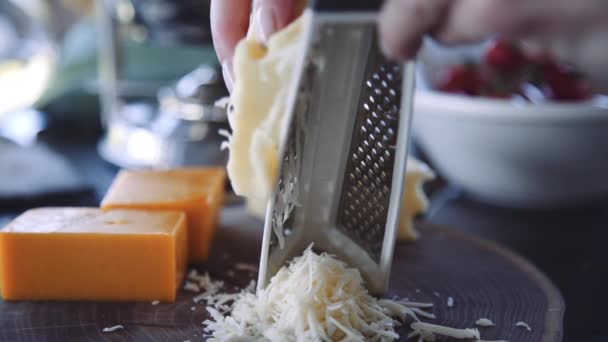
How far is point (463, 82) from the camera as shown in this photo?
1762 millimetres

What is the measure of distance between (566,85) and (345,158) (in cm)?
89

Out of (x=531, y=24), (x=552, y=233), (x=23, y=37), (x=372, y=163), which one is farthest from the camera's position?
(x=23, y=37)

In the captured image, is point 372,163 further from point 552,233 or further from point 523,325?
point 552,233

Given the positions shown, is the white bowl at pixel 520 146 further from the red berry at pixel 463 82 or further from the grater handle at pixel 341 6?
the grater handle at pixel 341 6

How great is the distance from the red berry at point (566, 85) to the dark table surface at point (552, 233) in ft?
1.01

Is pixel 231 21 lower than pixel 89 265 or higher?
higher

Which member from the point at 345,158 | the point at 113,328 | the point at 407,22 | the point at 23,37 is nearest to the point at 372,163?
the point at 345,158

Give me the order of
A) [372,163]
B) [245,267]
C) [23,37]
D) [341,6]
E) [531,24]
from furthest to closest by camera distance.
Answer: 1. [23,37]
2. [245,267]
3. [372,163]
4. [341,6]
5. [531,24]

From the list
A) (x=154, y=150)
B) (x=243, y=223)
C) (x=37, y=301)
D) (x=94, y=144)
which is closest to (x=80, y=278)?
(x=37, y=301)


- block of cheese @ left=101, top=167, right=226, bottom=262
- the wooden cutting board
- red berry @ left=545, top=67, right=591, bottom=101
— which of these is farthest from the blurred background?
block of cheese @ left=101, top=167, right=226, bottom=262

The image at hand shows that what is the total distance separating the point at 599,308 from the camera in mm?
1282

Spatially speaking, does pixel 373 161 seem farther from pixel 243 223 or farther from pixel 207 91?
pixel 207 91

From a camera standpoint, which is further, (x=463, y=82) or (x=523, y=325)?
(x=463, y=82)

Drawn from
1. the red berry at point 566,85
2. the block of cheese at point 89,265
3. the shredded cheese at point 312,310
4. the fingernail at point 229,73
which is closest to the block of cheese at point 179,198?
the block of cheese at point 89,265
